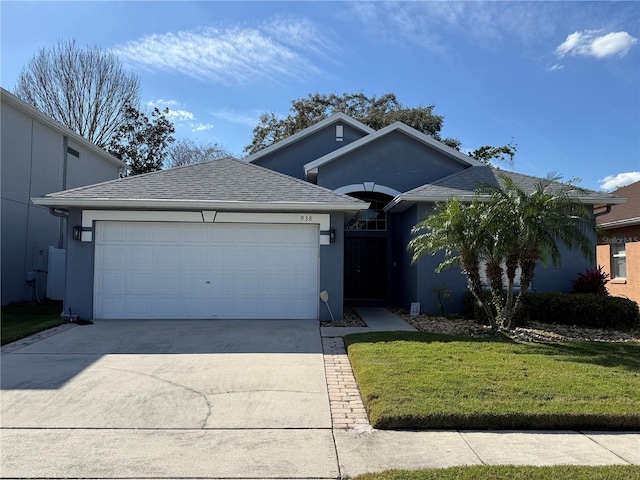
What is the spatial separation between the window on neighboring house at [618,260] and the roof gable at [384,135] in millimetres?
6115

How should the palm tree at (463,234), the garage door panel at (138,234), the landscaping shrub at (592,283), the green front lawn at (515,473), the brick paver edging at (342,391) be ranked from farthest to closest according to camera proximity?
the landscaping shrub at (592,283) < the garage door panel at (138,234) < the palm tree at (463,234) < the brick paver edging at (342,391) < the green front lawn at (515,473)

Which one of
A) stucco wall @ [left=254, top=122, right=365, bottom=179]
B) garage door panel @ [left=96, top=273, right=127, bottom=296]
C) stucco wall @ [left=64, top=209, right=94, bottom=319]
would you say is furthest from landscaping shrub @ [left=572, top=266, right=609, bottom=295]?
stucco wall @ [left=64, top=209, right=94, bottom=319]

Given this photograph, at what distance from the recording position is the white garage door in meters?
11.4

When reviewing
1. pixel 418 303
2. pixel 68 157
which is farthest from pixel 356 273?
pixel 68 157

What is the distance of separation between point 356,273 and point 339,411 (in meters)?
11.2

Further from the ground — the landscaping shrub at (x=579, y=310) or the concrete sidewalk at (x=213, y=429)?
the landscaping shrub at (x=579, y=310)

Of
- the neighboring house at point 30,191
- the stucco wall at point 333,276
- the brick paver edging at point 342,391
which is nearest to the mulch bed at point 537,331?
the stucco wall at point 333,276

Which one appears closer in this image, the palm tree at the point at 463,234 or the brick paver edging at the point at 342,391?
the brick paver edging at the point at 342,391

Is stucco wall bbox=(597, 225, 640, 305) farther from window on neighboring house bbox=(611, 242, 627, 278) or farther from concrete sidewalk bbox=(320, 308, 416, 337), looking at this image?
concrete sidewalk bbox=(320, 308, 416, 337)

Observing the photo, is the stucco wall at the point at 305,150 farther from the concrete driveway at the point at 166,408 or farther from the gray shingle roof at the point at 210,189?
the concrete driveway at the point at 166,408

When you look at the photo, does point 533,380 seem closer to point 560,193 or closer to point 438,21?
point 560,193

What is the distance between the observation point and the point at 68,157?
1789cm

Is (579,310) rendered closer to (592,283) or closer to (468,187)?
(592,283)

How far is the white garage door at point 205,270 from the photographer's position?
1139cm
